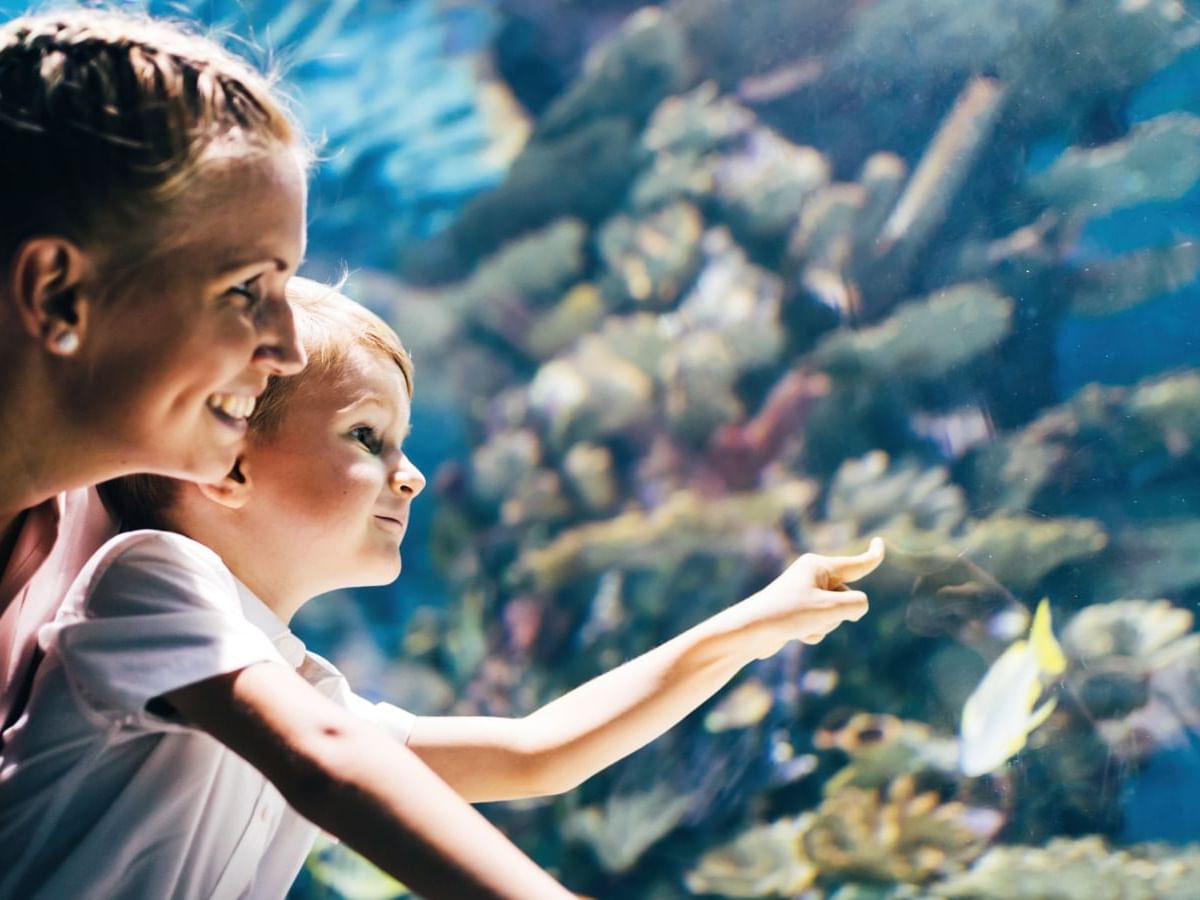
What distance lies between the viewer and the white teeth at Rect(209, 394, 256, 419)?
0.62 metres

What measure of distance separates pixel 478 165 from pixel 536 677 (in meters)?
1.32

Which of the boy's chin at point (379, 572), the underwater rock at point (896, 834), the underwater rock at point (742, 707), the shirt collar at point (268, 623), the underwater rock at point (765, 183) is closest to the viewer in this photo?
the shirt collar at point (268, 623)

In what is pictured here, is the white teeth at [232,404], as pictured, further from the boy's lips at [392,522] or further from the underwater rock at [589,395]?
the underwater rock at [589,395]

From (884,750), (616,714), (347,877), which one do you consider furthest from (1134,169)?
(347,877)

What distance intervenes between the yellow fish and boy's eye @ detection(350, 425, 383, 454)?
5.36ft

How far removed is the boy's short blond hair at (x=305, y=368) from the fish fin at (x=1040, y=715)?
1.59 metres

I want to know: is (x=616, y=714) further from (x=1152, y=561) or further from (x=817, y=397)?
(x=817, y=397)

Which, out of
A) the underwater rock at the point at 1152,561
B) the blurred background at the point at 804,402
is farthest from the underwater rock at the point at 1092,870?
the underwater rock at the point at 1152,561

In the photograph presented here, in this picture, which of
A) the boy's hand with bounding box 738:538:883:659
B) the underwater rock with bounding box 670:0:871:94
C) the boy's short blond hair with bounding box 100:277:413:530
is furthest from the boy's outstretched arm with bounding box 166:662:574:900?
the underwater rock with bounding box 670:0:871:94

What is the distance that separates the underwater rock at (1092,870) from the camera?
2045 mm

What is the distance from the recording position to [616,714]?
864mm

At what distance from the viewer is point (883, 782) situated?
91.2 inches

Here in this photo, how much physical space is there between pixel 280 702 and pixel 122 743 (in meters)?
0.14

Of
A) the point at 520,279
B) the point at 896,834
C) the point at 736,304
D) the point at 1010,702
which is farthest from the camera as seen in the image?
the point at 520,279
